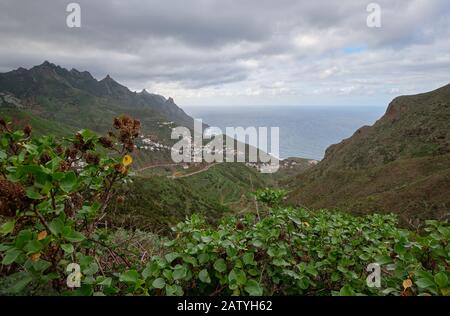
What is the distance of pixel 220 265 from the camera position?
9.83 feet

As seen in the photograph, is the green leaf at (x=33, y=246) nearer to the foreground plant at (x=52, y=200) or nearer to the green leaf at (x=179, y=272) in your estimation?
the foreground plant at (x=52, y=200)

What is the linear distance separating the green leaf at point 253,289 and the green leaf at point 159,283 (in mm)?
715

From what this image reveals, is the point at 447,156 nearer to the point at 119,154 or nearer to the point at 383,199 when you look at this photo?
the point at 383,199

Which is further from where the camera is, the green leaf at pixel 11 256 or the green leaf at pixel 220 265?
the green leaf at pixel 220 265

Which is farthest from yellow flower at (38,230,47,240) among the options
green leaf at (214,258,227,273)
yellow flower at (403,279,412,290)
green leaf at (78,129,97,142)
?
yellow flower at (403,279,412,290)

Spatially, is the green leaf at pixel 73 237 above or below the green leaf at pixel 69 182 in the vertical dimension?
below

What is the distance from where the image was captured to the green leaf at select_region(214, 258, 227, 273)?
296 centimetres

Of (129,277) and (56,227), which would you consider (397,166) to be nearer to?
(129,277)

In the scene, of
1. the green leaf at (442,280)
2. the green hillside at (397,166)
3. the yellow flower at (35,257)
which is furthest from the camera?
the green hillside at (397,166)

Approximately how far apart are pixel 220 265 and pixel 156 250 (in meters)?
1.68

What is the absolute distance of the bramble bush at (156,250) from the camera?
2.43 meters

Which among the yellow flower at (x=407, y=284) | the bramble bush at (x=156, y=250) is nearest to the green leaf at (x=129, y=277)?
the bramble bush at (x=156, y=250)
